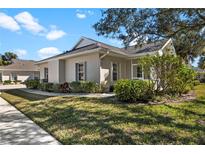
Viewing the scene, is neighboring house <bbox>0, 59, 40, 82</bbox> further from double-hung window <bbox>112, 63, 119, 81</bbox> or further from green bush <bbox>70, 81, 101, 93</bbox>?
green bush <bbox>70, 81, 101, 93</bbox>

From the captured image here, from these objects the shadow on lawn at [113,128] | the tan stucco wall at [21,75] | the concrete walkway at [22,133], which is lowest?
the concrete walkway at [22,133]

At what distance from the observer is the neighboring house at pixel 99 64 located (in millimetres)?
15594

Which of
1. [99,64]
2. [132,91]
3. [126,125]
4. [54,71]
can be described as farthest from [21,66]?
[126,125]

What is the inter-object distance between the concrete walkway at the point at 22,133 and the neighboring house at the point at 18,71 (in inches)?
1384

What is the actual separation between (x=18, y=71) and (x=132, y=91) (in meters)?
35.4

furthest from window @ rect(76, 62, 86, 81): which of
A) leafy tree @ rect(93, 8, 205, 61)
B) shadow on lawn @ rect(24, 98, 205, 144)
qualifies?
shadow on lawn @ rect(24, 98, 205, 144)

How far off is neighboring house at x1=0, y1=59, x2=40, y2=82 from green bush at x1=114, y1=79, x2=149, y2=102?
33113mm

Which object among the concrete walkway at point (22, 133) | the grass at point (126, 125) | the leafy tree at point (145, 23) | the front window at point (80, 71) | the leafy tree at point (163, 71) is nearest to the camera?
the concrete walkway at point (22, 133)

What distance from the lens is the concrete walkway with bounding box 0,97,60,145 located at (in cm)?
497

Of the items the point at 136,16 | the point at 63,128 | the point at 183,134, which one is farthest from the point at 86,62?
the point at 183,134

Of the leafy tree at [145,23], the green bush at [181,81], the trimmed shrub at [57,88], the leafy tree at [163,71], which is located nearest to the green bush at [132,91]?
the leafy tree at [163,71]

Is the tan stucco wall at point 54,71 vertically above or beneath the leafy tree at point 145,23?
beneath

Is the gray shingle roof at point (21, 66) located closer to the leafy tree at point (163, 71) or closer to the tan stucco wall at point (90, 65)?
the tan stucco wall at point (90, 65)

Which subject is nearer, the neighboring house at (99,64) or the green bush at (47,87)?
the neighboring house at (99,64)
